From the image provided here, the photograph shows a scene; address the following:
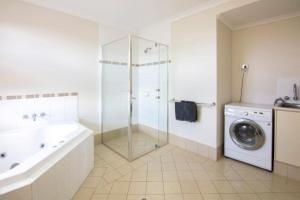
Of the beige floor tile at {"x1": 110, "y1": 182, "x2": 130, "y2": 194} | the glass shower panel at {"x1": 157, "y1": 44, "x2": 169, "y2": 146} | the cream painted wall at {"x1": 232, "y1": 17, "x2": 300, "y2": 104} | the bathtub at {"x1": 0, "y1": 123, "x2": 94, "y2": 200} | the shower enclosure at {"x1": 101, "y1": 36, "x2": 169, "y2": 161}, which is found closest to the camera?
the bathtub at {"x1": 0, "y1": 123, "x2": 94, "y2": 200}

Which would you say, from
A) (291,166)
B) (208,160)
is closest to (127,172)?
(208,160)

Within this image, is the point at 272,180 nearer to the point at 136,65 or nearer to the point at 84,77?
the point at 136,65

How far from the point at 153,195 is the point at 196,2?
2.75 meters

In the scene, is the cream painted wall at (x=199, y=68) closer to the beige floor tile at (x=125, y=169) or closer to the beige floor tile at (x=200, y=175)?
the beige floor tile at (x=200, y=175)

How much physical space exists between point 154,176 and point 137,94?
5.97 feet

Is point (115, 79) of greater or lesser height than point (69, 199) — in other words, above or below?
above

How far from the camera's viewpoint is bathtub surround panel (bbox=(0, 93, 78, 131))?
2.17 m

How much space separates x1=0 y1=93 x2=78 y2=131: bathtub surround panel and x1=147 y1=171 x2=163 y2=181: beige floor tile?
5.48ft

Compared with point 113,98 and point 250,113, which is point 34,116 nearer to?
point 113,98

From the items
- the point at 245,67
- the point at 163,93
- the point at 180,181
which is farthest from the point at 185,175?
the point at 245,67

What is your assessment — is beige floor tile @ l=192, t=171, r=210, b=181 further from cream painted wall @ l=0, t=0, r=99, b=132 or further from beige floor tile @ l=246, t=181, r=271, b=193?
cream painted wall @ l=0, t=0, r=99, b=132

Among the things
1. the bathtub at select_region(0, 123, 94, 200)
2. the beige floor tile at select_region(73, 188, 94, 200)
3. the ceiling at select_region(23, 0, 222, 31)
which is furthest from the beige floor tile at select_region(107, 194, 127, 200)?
the ceiling at select_region(23, 0, 222, 31)

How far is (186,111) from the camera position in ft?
8.93

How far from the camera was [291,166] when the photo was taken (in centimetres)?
200
